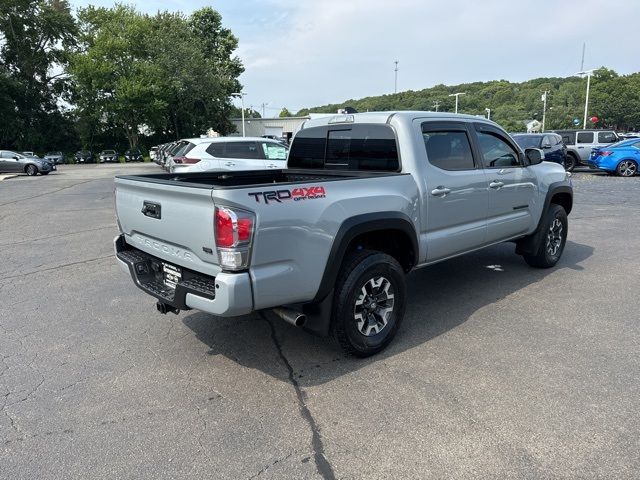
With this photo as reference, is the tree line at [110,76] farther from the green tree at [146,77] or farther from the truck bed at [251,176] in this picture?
the truck bed at [251,176]

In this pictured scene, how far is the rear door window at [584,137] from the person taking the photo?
66.8ft

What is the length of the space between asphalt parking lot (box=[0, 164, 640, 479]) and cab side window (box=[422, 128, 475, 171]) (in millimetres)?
1465

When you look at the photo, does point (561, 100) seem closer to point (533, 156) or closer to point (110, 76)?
point (110, 76)

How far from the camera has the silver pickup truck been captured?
2.93m

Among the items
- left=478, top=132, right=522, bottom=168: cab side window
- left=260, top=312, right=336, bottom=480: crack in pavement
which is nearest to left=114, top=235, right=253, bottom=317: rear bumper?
left=260, top=312, right=336, bottom=480: crack in pavement

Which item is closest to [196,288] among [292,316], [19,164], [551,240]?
[292,316]

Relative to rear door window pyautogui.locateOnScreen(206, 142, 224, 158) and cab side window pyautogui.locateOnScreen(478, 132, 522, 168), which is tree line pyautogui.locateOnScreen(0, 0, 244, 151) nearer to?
rear door window pyautogui.locateOnScreen(206, 142, 224, 158)

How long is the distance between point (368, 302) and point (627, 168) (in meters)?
18.4

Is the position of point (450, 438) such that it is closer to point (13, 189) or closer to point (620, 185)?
point (620, 185)

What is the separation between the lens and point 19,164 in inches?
1063

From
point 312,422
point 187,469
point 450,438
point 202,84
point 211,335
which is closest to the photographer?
point 187,469

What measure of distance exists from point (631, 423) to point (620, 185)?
1528 cm

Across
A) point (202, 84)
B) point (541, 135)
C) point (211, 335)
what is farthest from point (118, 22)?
point (211, 335)

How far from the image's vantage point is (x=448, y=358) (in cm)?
364
